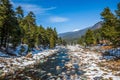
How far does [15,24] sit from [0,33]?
13.8 ft

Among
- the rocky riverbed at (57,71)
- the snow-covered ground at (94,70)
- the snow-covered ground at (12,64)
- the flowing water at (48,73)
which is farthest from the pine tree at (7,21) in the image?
the flowing water at (48,73)

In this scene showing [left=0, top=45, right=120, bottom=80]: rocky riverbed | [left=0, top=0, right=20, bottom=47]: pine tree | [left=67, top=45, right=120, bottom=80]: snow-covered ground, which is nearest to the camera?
[left=67, top=45, right=120, bottom=80]: snow-covered ground

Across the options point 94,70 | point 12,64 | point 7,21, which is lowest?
point 94,70

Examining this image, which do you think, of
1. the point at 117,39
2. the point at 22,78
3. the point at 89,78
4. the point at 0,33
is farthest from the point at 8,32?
the point at 89,78

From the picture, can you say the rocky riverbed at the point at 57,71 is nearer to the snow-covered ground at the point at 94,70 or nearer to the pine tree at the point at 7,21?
the snow-covered ground at the point at 94,70

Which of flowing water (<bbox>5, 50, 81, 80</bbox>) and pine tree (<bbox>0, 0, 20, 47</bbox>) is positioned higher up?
pine tree (<bbox>0, 0, 20, 47</bbox>)

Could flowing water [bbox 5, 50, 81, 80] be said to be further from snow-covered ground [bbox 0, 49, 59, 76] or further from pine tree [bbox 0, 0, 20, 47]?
pine tree [bbox 0, 0, 20, 47]

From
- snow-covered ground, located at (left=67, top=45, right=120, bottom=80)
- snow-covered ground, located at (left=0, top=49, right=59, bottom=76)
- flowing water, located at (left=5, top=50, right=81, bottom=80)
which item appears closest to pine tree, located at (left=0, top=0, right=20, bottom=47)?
snow-covered ground, located at (left=0, top=49, right=59, bottom=76)

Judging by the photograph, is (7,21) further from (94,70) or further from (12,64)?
(94,70)

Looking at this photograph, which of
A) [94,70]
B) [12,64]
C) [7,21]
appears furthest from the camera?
[7,21]

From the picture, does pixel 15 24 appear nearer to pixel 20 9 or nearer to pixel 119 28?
pixel 119 28

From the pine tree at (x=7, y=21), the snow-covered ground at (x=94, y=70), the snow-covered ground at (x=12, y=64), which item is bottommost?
the snow-covered ground at (x=94, y=70)

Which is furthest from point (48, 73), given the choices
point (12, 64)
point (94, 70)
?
point (12, 64)

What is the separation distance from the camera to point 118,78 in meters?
20.8
